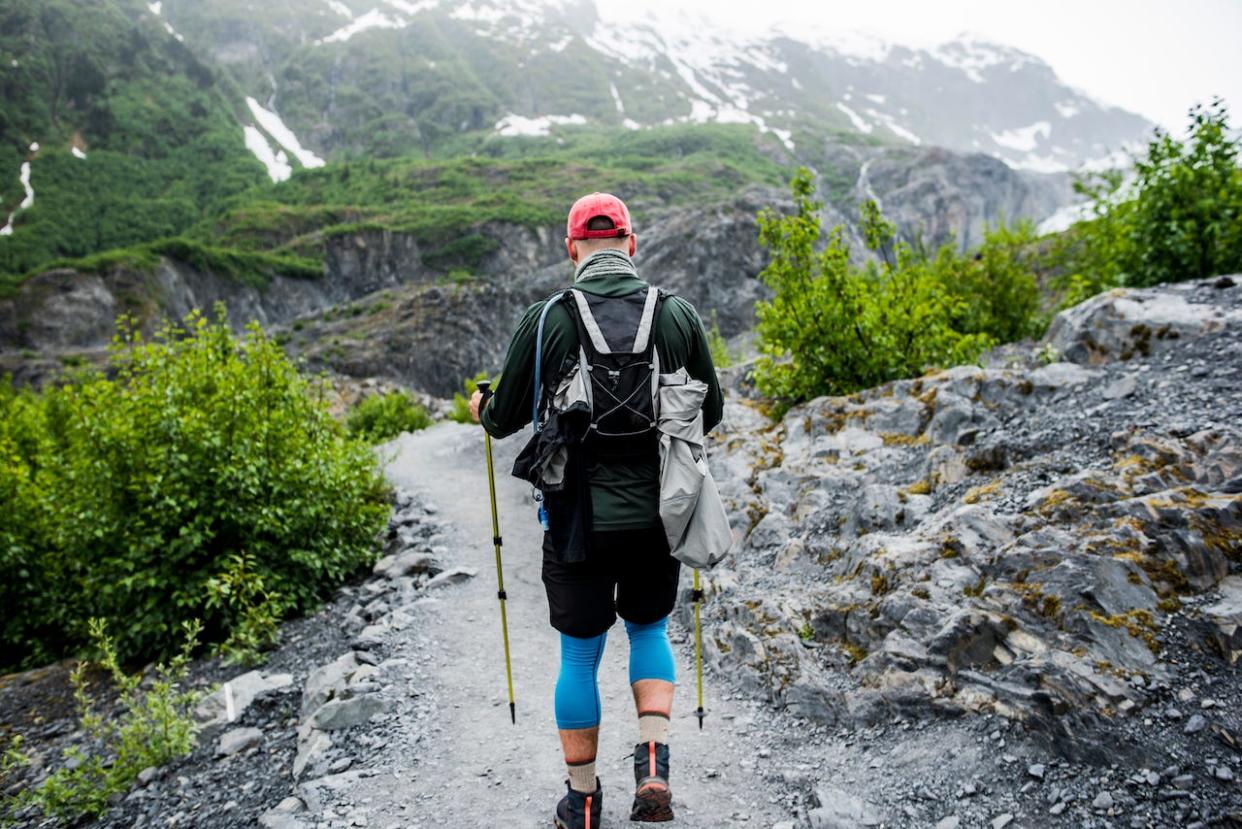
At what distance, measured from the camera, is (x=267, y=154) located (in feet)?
Answer: 530

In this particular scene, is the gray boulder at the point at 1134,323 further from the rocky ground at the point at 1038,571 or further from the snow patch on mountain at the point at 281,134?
the snow patch on mountain at the point at 281,134

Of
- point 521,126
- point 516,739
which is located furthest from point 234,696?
point 521,126

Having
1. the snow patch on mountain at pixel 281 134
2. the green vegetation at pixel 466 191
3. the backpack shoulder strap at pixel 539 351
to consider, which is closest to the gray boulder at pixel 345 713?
the backpack shoulder strap at pixel 539 351

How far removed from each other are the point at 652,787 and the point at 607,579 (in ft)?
3.62

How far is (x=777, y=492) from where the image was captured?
7.77m

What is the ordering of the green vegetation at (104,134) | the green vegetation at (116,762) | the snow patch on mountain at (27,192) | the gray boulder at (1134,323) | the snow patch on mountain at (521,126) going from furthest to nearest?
1. the snow patch on mountain at (521,126)
2. the green vegetation at (104,134)
3. the snow patch on mountain at (27,192)
4. the gray boulder at (1134,323)
5. the green vegetation at (116,762)

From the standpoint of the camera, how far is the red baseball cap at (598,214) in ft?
11.7

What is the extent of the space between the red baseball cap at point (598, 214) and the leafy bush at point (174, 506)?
572 centimetres

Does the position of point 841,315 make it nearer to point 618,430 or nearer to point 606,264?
point 606,264

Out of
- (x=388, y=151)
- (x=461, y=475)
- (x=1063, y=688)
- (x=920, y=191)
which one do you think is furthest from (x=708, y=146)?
(x=1063, y=688)

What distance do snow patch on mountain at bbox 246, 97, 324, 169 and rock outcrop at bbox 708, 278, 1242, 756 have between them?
186 meters

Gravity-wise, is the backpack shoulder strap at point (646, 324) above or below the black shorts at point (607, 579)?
above

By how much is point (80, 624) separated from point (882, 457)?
9.35 metres

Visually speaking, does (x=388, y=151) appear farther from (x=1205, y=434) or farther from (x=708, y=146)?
(x=1205, y=434)
